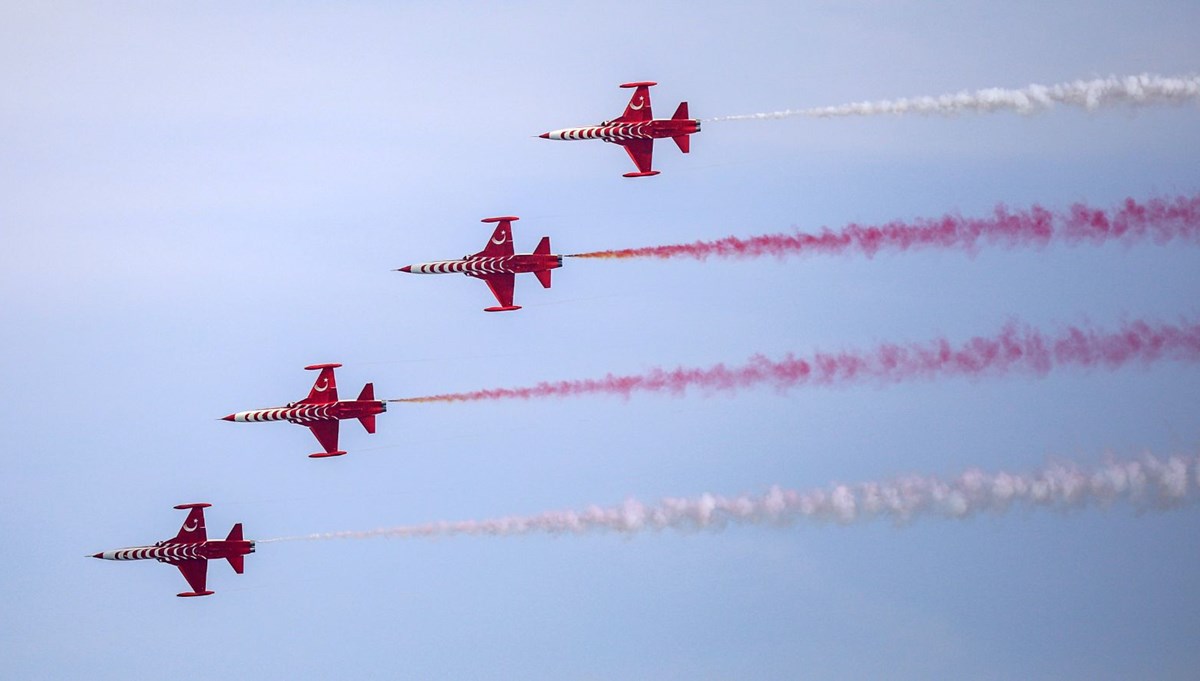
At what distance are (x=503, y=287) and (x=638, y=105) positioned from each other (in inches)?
318

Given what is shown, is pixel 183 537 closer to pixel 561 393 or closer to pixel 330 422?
pixel 330 422

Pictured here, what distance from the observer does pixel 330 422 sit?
7712cm

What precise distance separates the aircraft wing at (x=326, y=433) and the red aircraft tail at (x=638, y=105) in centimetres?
1515

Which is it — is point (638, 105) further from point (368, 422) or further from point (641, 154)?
point (368, 422)

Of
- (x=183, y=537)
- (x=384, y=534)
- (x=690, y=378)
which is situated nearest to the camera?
(x=690, y=378)

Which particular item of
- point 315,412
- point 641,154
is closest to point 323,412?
point 315,412

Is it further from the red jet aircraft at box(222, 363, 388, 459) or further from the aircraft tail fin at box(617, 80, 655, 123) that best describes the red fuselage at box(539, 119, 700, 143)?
the red jet aircraft at box(222, 363, 388, 459)

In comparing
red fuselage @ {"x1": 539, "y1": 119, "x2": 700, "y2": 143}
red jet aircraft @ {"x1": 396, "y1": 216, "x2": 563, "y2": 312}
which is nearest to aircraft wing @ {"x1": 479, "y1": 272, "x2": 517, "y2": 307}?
red jet aircraft @ {"x1": 396, "y1": 216, "x2": 563, "y2": 312}

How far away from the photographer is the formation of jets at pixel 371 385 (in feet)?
242

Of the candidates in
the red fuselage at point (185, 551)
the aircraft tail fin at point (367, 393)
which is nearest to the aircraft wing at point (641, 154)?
the aircraft tail fin at point (367, 393)

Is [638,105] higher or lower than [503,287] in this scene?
higher

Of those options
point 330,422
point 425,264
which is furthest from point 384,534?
point 425,264

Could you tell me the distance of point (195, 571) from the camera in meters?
80.4

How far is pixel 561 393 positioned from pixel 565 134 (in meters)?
9.82
